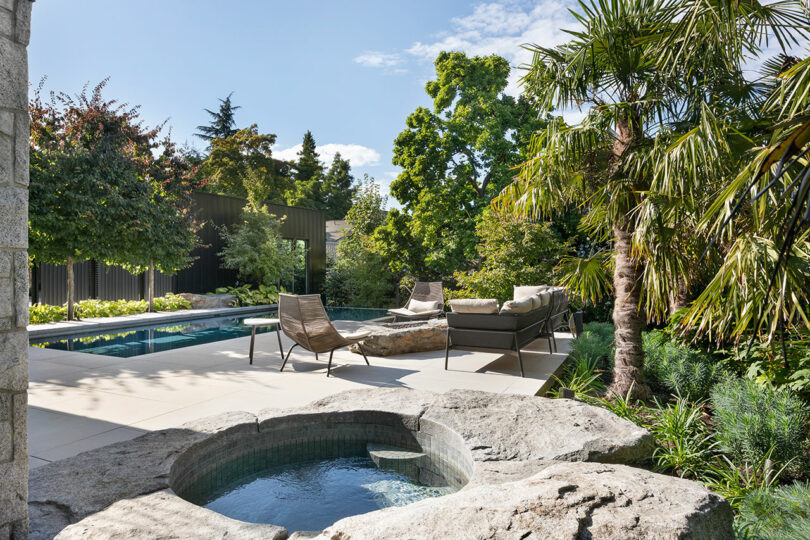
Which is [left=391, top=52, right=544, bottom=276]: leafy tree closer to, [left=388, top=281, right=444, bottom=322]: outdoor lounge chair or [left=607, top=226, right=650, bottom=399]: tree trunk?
[left=388, top=281, right=444, bottom=322]: outdoor lounge chair

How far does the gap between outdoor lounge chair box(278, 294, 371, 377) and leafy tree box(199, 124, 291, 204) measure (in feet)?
69.8

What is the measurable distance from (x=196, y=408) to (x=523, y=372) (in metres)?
3.27

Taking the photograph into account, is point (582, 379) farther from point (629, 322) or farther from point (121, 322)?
point (121, 322)

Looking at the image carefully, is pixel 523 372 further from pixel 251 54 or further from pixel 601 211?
pixel 251 54

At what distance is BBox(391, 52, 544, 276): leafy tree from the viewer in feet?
43.7

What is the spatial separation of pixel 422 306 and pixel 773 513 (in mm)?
7594

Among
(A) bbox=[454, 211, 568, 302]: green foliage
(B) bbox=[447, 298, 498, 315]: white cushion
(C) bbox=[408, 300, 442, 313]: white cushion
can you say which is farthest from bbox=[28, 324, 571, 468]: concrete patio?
(C) bbox=[408, 300, 442, 313]: white cushion

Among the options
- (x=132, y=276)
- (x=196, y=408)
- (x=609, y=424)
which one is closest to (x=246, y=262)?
(x=132, y=276)

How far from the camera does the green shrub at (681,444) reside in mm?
3066

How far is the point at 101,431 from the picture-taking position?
3.41 metres

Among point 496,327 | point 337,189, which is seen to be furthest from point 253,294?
point 337,189

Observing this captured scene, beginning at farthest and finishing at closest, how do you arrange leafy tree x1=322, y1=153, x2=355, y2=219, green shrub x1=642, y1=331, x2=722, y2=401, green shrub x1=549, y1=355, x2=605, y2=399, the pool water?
leafy tree x1=322, y1=153, x2=355, y2=219, green shrub x1=549, y1=355, x2=605, y2=399, green shrub x1=642, y1=331, x2=722, y2=401, the pool water

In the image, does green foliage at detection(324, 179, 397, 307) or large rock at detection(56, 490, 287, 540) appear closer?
large rock at detection(56, 490, 287, 540)

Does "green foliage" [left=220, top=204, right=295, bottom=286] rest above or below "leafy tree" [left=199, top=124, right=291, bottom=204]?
below
